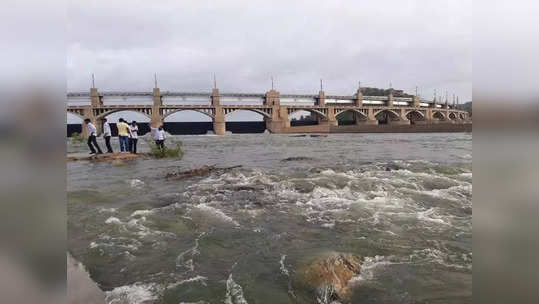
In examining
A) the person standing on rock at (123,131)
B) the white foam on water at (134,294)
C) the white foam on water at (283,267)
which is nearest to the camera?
the white foam on water at (134,294)

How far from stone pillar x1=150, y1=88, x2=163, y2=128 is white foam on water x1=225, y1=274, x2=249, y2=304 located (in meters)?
68.9

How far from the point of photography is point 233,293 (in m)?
3.34

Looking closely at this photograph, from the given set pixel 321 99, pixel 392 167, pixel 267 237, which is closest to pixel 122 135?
pixel 392 167

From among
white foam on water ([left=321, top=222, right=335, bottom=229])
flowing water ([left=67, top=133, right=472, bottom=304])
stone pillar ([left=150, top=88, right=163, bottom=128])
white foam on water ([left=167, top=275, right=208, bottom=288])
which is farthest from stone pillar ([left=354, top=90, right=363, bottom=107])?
white foam on water ([left=167, top=275, right=208, bottom=288])

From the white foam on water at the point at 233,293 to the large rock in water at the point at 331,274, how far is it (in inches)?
28.0

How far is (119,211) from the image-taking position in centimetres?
655

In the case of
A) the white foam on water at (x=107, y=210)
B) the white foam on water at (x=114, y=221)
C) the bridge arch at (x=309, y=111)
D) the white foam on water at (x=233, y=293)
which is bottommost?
the white foam on water at (x=233, y=293)

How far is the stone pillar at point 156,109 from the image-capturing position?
70.2 m

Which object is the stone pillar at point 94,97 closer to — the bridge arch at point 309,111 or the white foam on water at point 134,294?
the bridge arch at point 309,111

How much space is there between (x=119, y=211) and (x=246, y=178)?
14.6 ft

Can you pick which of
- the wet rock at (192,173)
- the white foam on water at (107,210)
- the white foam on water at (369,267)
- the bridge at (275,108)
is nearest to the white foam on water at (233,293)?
the white foam on water at (369,267)

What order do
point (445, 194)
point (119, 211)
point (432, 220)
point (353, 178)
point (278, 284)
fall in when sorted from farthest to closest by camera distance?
point (353, 178) → point (445, 194) → point (119, 211) → point (432, 220) → point (278, 284)
